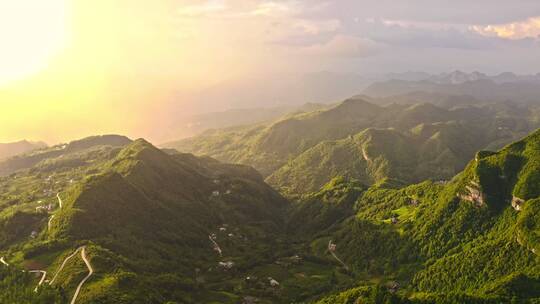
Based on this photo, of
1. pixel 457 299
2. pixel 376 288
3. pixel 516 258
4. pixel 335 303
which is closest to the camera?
pixel 457 299

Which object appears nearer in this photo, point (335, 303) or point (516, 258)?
point (335, 303)

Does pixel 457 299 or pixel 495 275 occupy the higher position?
pixel 457 299

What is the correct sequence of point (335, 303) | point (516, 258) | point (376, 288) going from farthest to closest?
point (516, 258) < point (335, 303) < point (376, 288)

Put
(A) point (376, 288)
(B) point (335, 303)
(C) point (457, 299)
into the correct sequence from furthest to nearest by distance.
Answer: (B) point (335, 303) < (A) point (376, 288) < (C) point (457, 299)

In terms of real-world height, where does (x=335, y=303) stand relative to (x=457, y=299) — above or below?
below

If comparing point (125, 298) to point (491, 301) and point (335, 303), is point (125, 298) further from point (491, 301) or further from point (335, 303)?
point (491, 301)

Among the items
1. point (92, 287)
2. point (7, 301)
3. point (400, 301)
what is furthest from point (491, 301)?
point (7, 301)

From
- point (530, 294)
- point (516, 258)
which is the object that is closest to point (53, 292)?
point (530, 294)

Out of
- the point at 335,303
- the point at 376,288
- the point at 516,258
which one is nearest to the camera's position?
the point at 376,288

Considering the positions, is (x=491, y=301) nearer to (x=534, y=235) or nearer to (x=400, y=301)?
(x=400, y=301)
